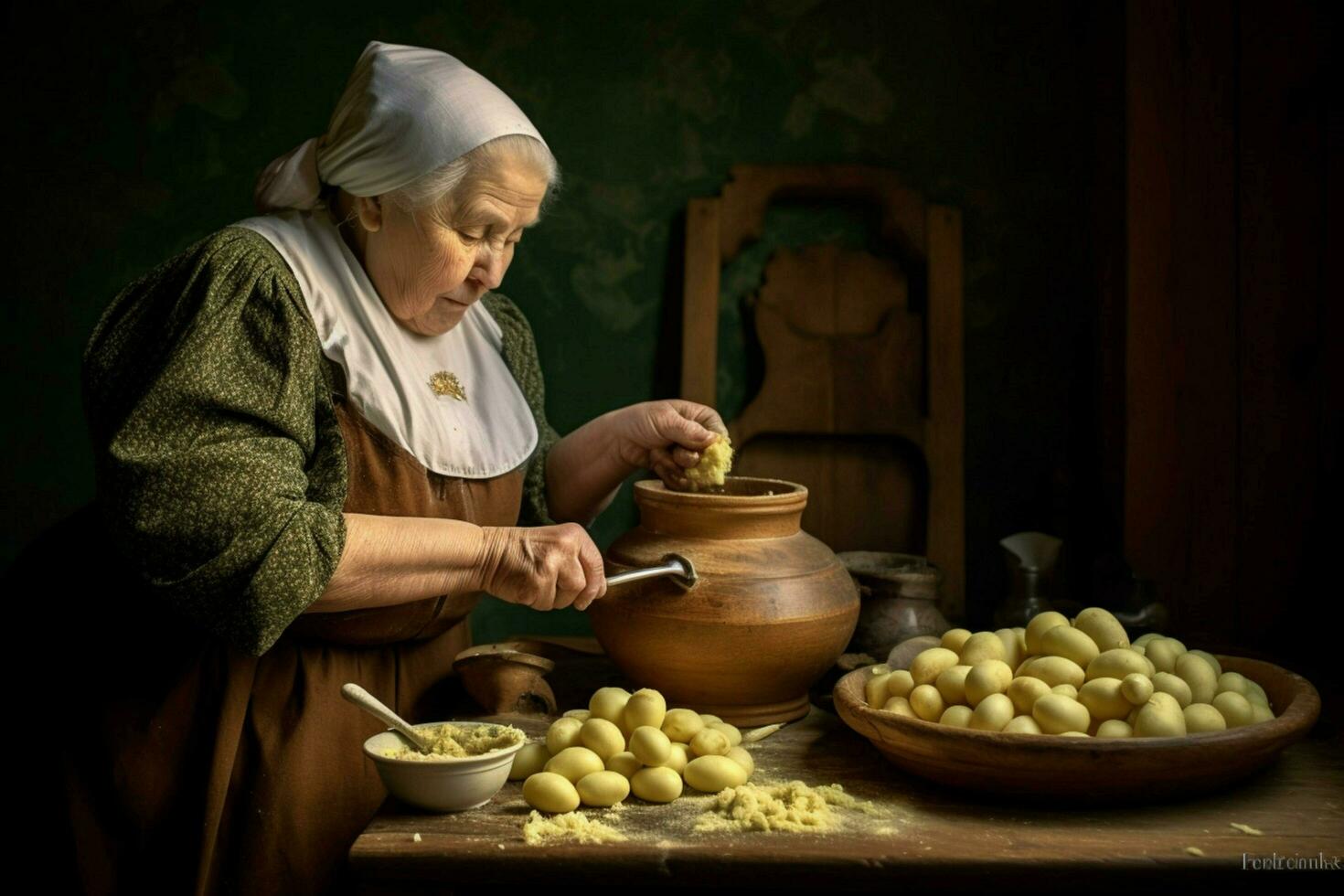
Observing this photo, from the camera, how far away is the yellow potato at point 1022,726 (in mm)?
1433

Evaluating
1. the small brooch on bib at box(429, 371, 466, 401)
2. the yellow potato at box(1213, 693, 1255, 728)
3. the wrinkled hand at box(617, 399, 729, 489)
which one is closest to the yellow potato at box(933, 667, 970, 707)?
the yellow potato at box(1213, 693, 1255, 728)

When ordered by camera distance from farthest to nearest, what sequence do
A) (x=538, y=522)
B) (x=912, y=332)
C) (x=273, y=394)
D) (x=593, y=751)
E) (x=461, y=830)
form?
(x=912, y=332), (x=538, y=522), (x=273, y=394), (x=593, y=751), (x=461, y=830)

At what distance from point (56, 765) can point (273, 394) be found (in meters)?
0.62

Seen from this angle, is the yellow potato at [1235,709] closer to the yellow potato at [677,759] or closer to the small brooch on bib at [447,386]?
the yellow potato at [677,759]

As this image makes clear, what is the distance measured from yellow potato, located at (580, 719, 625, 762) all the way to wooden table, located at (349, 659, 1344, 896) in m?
0.08

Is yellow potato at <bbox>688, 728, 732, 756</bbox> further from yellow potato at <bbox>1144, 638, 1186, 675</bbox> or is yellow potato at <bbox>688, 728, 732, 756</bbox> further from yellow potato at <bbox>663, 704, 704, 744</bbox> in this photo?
yellow potato at <bbox>1144, 638, 1186, 675</bbox>

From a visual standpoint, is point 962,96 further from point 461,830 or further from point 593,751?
point 461,830

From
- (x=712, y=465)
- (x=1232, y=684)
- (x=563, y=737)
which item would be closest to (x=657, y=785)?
(x=563, y=737)

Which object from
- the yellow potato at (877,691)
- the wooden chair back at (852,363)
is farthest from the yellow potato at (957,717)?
the wooden chair back at (852,363)

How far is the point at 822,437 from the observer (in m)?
Result: 2.65

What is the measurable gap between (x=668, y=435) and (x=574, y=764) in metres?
0.77

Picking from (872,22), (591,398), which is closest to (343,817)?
(591,398)

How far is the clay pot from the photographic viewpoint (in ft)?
5.73

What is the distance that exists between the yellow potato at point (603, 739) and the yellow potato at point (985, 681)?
46 cm
